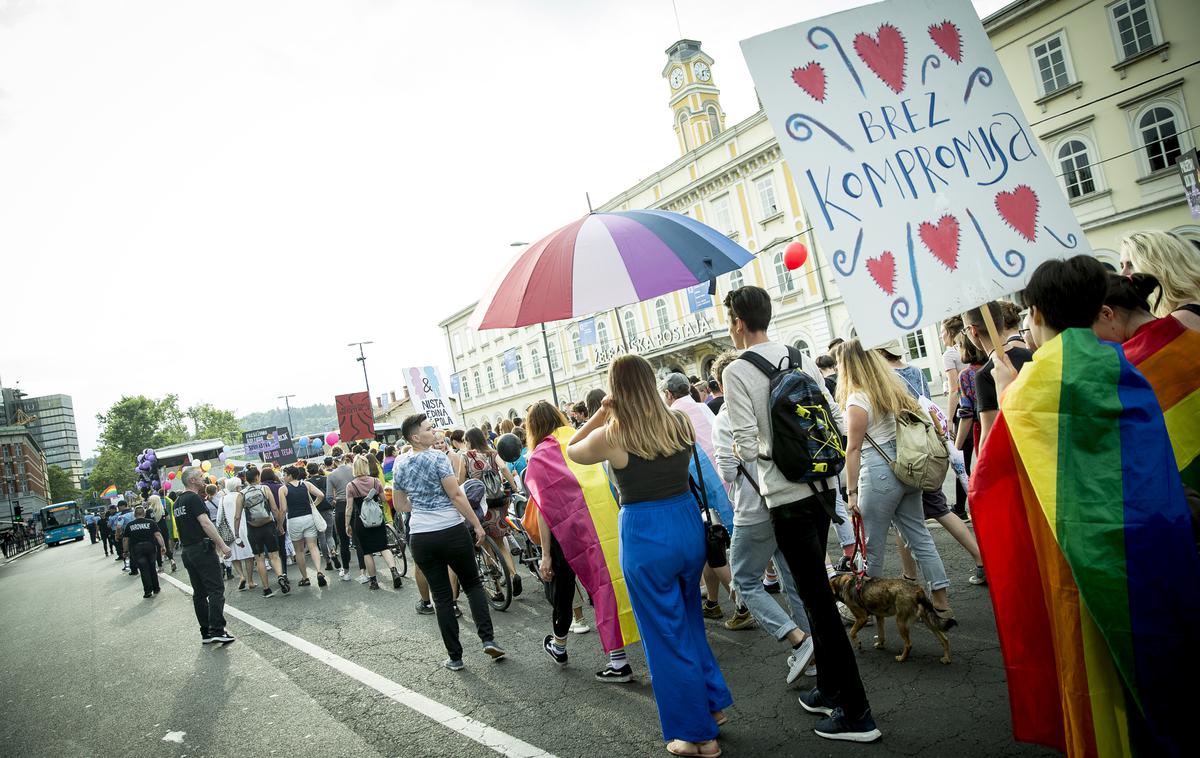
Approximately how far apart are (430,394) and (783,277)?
19.4 metres

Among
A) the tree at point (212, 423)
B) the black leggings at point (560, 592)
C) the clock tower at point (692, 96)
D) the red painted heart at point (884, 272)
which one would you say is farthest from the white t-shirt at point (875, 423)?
the tree at point (212, 423)

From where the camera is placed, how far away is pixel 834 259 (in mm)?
2973

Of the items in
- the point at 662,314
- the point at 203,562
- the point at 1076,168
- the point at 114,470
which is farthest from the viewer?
the point at 114,470

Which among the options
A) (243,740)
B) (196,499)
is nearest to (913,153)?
(243,740)

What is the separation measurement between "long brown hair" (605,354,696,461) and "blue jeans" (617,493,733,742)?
0.29 m

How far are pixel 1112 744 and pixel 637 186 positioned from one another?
3649cm

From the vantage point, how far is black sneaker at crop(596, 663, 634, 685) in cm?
473

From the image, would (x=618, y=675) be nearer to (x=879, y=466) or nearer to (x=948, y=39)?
(x=879, y=466)

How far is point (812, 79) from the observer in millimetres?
3232

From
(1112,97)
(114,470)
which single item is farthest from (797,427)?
(114,470)

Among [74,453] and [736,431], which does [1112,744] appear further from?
[74,453]

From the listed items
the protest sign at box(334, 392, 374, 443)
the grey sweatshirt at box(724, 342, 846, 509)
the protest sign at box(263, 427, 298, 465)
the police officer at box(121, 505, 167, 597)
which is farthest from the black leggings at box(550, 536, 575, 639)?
the protest sign at box(263, 427, 298, 465)

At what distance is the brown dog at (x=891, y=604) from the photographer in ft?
13.4

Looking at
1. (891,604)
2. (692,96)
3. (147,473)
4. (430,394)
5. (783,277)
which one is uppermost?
(692,96)
